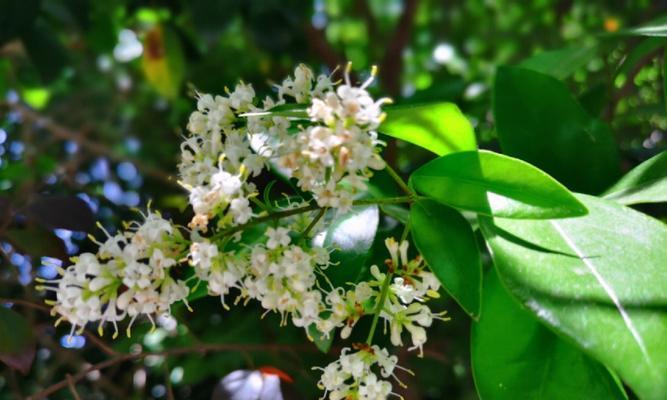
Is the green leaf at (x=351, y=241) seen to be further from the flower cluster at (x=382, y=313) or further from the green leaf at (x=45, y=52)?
the green leaf at (x=45, y=52)

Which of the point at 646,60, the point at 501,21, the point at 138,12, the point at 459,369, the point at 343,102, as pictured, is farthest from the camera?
the point at 501,21

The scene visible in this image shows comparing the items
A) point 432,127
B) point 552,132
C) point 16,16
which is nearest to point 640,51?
point 552,132

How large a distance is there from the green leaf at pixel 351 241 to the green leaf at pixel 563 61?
1.43 feet

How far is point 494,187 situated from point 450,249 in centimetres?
6

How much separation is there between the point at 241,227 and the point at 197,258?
53 mm

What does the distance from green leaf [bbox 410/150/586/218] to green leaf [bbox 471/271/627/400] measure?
0.41ft

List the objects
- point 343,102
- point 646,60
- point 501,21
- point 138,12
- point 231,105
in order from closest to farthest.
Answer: point 343,102 → point 231,105 → point 646,60 → point 138,12 → point 501,21

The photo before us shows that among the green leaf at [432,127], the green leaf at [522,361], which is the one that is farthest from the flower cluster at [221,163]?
the green leaf at [522,361]

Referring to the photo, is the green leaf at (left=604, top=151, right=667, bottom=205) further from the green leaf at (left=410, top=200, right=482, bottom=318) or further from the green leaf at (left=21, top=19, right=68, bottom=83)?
the green leaf at (left=21, top=19, right=68, bottom=83)

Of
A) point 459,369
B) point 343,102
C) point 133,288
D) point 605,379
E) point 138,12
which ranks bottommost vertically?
point 459,369

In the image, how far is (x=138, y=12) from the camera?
193 cm

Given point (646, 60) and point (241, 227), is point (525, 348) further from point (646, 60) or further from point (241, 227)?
point (646, 60)

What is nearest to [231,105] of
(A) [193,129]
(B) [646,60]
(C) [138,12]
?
(A) [193,129]

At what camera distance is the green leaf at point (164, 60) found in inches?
73.4
